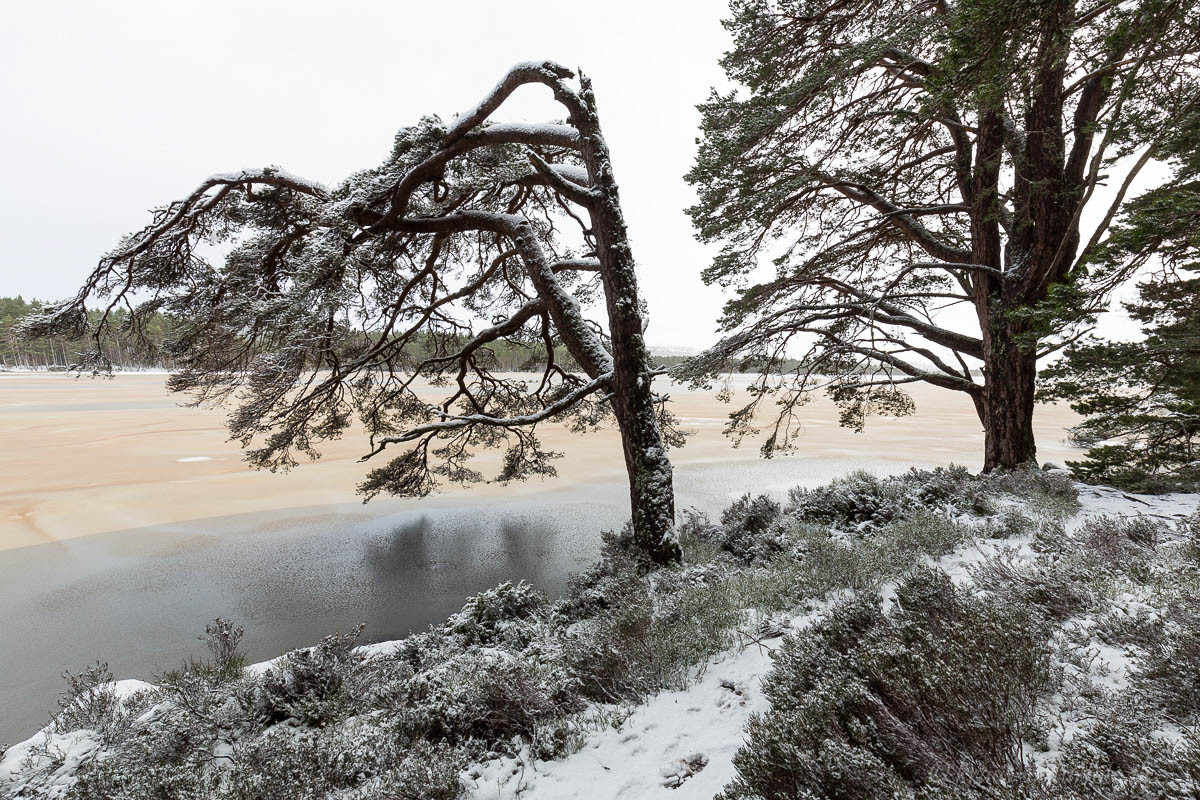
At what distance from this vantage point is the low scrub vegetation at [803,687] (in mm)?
1613

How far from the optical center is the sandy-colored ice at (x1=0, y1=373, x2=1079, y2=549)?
11.7m

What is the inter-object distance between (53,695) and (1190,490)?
14.6 metres

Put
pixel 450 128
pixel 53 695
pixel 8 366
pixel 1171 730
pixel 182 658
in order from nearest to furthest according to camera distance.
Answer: pixel 1171 730 → pixel 53 695 → pixel 182 658 → pixel 450 128 → pixel 8 366

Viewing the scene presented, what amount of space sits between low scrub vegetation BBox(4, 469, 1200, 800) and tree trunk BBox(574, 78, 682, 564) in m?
0.87

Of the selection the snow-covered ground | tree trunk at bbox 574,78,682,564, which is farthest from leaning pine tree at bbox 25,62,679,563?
the snow-covered ground

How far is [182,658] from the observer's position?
19.1 feet

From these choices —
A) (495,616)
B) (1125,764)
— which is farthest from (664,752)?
(495,616)

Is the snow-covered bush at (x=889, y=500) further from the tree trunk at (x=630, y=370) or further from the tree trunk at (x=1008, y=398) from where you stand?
the tree trunk at (x=630, y=370)

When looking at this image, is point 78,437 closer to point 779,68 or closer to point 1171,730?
point 779,68

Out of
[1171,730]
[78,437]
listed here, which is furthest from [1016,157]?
[78,437]

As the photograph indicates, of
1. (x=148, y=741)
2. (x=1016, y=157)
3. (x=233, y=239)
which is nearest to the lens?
(x=148, y=741)

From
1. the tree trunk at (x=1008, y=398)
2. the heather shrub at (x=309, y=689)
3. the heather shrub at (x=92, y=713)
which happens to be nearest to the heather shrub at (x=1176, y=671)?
the heather shrub at (x=309, y=689)

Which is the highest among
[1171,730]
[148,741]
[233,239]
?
[233,239]

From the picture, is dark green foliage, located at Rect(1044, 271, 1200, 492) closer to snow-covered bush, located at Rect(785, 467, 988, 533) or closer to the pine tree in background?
the pine tree in background
